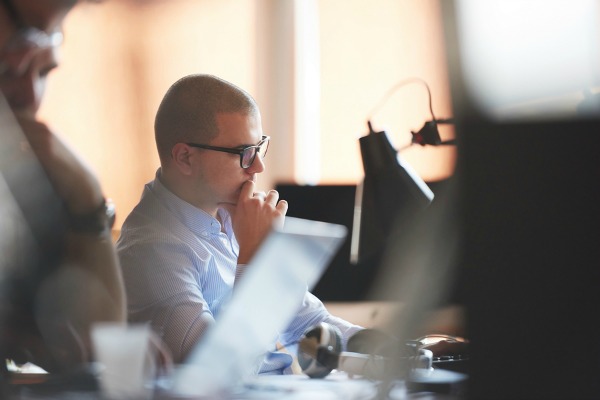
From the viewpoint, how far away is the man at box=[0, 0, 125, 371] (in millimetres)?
1234

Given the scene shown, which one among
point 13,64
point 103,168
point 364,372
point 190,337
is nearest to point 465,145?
point 364,372

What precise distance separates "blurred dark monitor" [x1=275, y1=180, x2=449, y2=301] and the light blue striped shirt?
71cm

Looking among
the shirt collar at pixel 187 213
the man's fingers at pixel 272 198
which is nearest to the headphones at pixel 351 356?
the man's fingers at pixel 272 198

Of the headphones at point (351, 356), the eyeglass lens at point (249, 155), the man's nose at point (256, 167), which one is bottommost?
the headphones at point (351, 356)

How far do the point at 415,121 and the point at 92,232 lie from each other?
2.46 meters

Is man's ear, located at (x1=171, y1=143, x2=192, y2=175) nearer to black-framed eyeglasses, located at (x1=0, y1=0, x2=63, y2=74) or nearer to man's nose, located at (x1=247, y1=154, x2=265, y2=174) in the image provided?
man's nose, located at (x1=247, y1=154, x2=265, y2=174)

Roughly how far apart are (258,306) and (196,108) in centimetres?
101

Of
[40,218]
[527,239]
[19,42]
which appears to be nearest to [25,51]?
[19,42]

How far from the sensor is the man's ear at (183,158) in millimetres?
1893

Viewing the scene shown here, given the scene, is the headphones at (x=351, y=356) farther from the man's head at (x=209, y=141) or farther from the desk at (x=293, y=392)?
the man's head at (x=209, y=141)

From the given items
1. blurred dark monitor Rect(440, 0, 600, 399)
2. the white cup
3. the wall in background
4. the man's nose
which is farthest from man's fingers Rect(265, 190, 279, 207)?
the wall in background

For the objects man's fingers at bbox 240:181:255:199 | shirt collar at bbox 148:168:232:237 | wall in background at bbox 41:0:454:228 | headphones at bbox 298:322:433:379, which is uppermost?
wall in background at bbox 41:0:454:228

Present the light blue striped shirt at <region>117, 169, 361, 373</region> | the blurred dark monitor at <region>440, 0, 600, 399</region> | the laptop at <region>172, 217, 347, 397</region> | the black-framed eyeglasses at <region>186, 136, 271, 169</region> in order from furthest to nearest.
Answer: the black-framed eyeglasses at <region>186, 136, 271, 169</region> < the light blue striped shirt at <region>117, 169, 361, 373</region> < the laptop at <region>172, 217, 347, 397</region> < the blurred dark monitor at <region>440, 0, 600, 399</region>

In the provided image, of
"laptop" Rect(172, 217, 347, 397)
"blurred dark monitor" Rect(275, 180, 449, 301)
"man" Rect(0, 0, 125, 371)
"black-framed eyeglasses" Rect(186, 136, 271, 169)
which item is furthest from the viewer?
"blurred dark monitor" Rect(275, 180, 449, 301)
